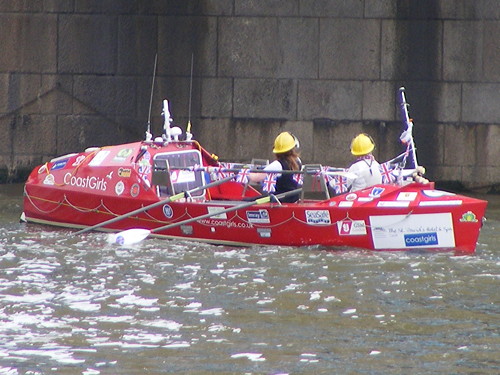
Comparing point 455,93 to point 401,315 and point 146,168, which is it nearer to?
point 146,168

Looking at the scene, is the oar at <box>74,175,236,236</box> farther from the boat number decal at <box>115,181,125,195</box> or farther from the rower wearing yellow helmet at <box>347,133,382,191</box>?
the rower wearing yellow helmet at <box>347,133,382,191</box>

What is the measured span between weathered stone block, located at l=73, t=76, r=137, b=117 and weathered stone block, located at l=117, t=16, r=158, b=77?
213 millimetres

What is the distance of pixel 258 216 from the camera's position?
504 inches

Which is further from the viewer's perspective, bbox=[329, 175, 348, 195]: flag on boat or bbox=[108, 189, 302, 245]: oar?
bbox=[329, 175, 348, 195]: flag on boat

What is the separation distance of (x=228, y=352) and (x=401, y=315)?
1.84 metres

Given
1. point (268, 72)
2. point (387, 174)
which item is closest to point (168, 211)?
point (387, 174)

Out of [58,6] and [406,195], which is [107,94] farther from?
[406,195]

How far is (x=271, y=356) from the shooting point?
8547mm

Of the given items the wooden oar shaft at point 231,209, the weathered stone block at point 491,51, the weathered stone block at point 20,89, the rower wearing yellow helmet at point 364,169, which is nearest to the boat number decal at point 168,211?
the wooden oar shaft at point 231,209

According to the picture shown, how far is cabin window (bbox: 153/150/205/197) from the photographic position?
45.3ft

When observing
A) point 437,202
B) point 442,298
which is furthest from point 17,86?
point 442,298

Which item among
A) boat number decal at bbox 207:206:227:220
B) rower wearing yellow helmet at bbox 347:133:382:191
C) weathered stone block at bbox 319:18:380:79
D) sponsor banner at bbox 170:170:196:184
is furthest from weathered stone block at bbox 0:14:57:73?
rower wearing yellow helmet at bbox 347:133:382:191

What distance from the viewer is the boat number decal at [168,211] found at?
13.4m

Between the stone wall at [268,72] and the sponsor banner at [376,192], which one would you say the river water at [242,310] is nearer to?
the sponsor banner at [376,192]
